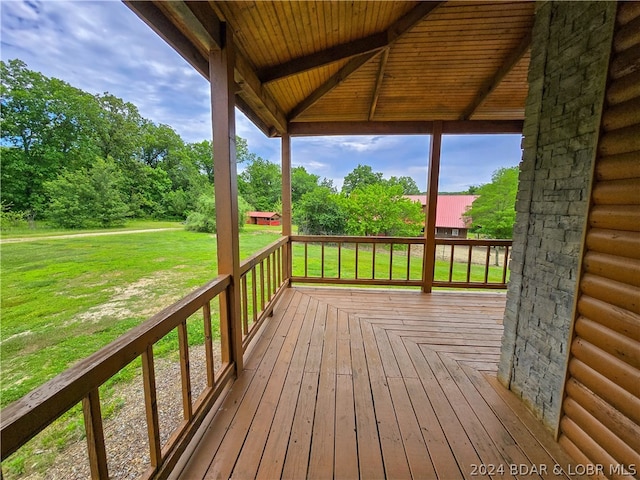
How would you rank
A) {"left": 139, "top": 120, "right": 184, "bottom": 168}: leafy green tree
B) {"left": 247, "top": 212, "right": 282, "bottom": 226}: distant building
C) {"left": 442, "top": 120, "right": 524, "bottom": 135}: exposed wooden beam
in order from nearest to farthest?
{"left": 442, "top": 120, "right": 524, "bottom": 135}: exposed wooden beam
{"left": 139, "top": 120, "right": 184, "bottom": 168}: leafy green tree
{"left": 247, "top": 212, "right": 282, "bottom": 226}: distant building

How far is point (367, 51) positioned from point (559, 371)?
10.2 feet

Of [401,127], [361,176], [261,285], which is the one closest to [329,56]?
[401,127]

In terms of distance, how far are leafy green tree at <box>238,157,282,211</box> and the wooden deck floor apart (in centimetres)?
574

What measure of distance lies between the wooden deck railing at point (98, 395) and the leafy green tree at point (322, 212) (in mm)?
4770

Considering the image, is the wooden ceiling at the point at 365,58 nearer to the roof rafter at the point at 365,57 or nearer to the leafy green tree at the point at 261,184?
the roof rafter at the point at 365,57

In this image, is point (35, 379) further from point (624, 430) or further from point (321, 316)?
point (624, 430)

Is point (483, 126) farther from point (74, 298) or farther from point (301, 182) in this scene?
point (74, 298)

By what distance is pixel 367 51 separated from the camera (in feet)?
8.39

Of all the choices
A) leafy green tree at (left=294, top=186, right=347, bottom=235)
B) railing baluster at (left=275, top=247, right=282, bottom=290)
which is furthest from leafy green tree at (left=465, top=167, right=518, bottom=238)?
railing baluster at (left=275, top=247, right=282, bottom=290)

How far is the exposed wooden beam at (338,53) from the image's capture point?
245cm

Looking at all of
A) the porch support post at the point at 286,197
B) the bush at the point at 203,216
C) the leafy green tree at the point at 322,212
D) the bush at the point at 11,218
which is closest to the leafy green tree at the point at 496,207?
the leafy green tree at the point at 322,212

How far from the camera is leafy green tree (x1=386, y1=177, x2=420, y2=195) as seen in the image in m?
7.89

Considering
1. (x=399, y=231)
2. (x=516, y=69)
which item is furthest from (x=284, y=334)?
(x=399, y=231)

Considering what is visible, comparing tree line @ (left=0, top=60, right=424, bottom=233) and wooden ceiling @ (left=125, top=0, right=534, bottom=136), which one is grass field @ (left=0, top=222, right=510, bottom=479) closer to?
tree line @ (left=0, top=60, right=424, bottom=233)
